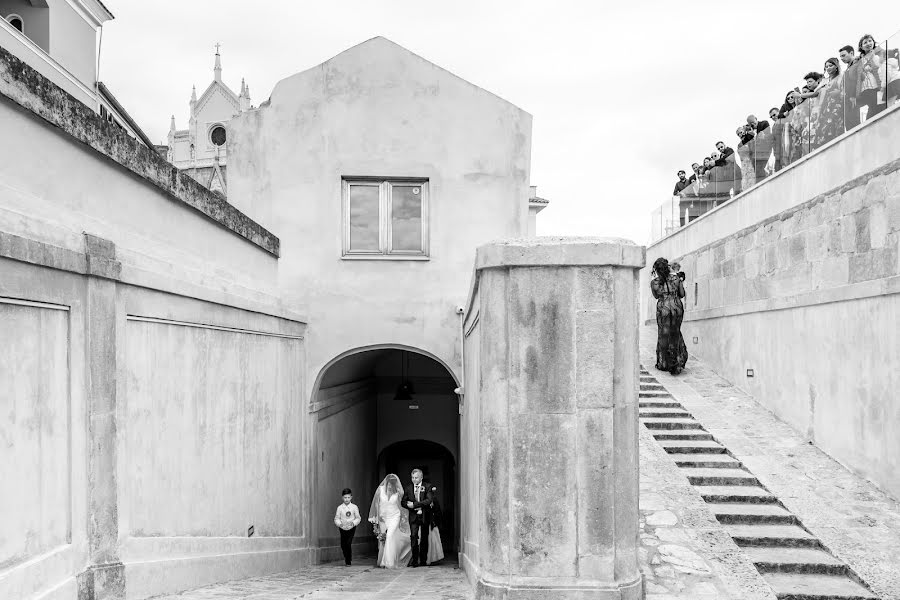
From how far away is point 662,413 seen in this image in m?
10.4

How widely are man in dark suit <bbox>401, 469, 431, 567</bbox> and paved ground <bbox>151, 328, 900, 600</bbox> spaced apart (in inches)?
33.2

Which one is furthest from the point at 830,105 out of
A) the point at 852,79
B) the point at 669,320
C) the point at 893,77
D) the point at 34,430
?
the point at 34,430

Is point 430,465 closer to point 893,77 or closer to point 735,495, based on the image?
point 735,495

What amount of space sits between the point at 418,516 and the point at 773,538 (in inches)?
214

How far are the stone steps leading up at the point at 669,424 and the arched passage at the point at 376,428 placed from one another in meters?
3.80

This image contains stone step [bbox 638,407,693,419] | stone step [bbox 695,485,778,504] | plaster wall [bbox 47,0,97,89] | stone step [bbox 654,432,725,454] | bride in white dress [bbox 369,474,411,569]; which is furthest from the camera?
plaster wall [bbox 47,0,97,89]

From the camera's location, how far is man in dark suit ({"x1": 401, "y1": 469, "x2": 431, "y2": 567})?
11.0 m

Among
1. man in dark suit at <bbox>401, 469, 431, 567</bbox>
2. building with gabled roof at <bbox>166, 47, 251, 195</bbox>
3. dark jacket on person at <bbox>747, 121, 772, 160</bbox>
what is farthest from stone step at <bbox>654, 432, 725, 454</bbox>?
building with gabled roof at <bbox>166, 47, 251, 195</bbox>

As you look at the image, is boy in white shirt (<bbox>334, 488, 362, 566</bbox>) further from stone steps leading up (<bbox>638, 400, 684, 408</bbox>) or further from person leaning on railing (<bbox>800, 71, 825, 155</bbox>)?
person leaning on railing (<bbox>800, 71, 825, 155</bbox>)

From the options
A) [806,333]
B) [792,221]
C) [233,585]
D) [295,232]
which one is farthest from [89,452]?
[792,221]

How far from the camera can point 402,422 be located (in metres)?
18.2

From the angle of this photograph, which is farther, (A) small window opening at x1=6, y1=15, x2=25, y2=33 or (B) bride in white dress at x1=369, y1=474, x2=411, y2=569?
(A) small window opening at x1=6, y1=15, x2=25, y2=33

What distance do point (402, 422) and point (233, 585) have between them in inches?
433

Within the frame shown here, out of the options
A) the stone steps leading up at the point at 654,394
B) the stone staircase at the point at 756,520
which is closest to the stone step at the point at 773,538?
the stone staircase at the point at 756,520
